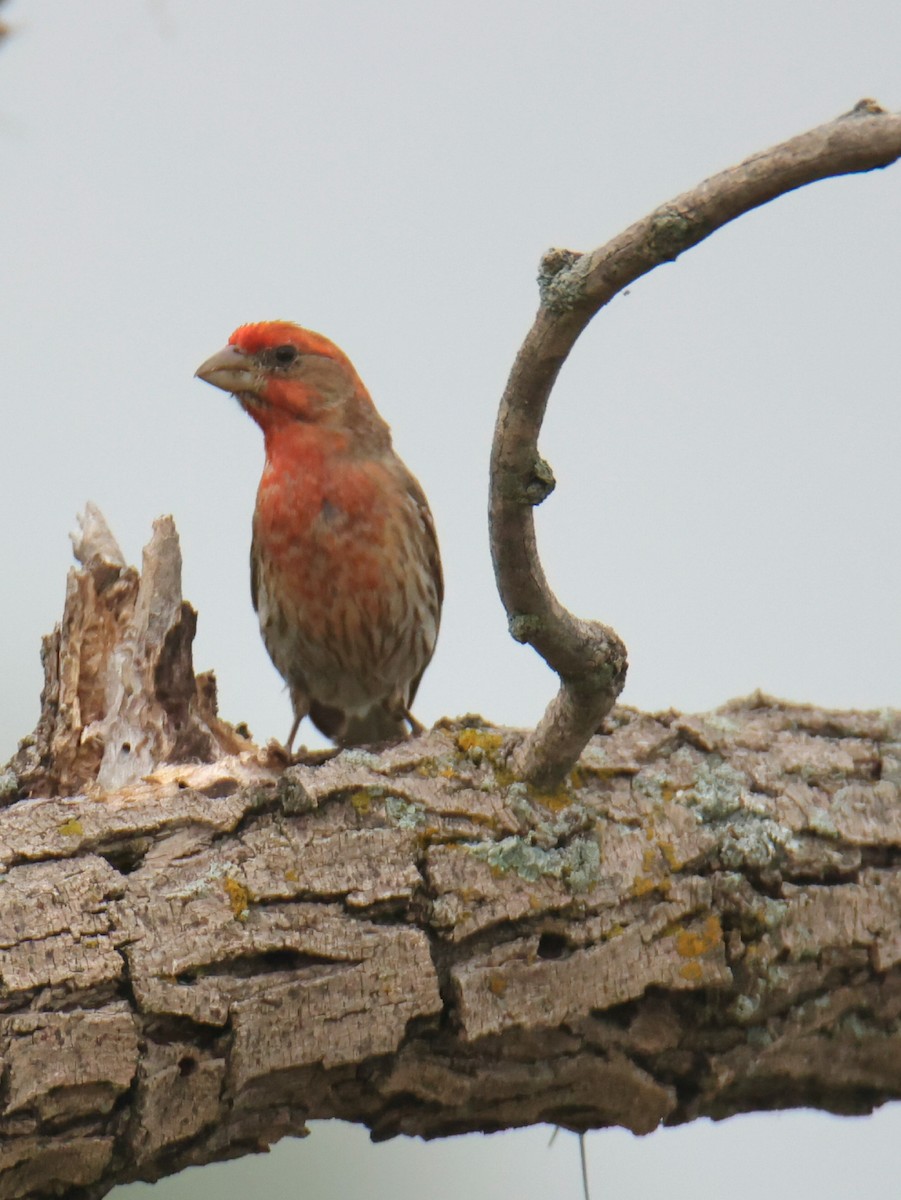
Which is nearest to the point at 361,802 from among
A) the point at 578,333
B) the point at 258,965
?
the point at 258,965

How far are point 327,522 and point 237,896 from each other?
2262mm

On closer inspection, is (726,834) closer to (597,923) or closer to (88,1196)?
(597,923)

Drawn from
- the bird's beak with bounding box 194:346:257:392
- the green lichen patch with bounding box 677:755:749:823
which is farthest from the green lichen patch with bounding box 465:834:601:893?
the bird's beak with bounding box 194:346:257:392

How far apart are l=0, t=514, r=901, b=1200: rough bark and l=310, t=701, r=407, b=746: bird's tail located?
6.07 ft

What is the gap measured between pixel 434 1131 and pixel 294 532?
253cm

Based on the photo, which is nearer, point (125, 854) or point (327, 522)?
point (125, 854)

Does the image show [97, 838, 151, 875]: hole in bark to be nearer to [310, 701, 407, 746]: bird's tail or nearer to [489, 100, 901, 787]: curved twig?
[489, 100, 901, 787]: curved twig

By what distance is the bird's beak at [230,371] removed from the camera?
5.75 metres

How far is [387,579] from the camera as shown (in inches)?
229

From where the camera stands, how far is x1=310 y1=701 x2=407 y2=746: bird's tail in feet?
21.3

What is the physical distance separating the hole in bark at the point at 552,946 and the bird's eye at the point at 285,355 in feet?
9.42

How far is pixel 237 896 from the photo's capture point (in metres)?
3.73

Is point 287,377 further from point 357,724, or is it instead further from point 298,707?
point 357,724

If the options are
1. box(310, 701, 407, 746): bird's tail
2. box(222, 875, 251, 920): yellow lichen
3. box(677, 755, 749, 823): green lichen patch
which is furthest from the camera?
box(310, 701, 407, 746): bird's tail
